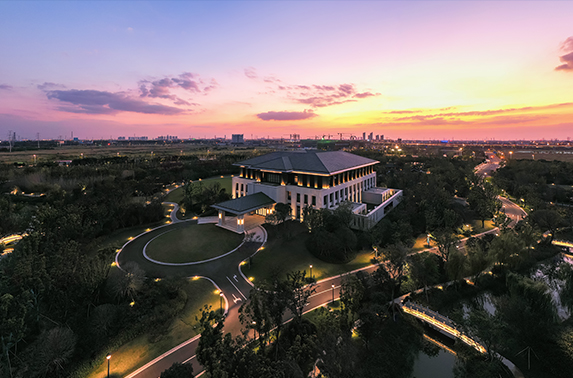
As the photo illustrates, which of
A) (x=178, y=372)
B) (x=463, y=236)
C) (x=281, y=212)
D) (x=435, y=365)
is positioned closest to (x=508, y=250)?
(x=463, y=236)

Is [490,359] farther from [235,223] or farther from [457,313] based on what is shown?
[235,223]

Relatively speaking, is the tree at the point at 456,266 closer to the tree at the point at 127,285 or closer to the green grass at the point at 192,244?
the green grass at the point at 192,244

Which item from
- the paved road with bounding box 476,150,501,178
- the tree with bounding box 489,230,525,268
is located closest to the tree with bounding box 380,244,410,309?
the tree with bounding box 489,230,525,268

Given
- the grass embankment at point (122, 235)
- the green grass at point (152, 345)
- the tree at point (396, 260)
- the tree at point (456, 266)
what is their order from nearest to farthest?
the green grass at point (152, 345)
the tree at point (396, 260)
the tree at point (456, 266)
the grass embankment at point (122, 235)

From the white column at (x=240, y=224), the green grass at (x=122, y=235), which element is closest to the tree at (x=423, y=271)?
the white column at (x=240, y=224)

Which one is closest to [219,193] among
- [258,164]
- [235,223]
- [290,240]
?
[258,164]

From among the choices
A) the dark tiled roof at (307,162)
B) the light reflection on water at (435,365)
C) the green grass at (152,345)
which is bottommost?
the light reflection on water at (435,365)

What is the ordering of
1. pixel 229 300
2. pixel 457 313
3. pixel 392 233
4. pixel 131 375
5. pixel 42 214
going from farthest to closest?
1. pixel 392 233
2. pixel 42 214
3. pixel 229 300
4. pixel 457 313
5. pixel 131 375
